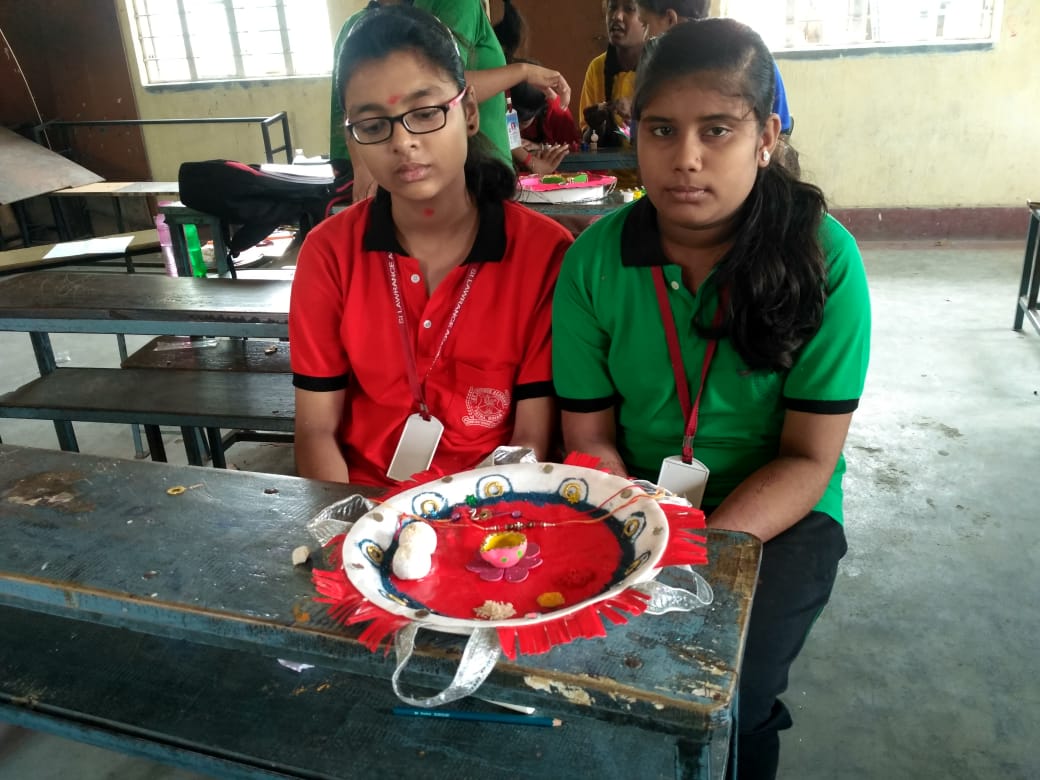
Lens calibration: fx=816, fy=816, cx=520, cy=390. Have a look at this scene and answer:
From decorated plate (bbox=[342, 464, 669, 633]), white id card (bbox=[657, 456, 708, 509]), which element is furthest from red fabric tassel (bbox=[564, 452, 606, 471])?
white id card (bbox=[657, 456, 708, 509])

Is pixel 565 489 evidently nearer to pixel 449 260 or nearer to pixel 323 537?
pixel 323 537

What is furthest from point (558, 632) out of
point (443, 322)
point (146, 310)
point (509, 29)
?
point (509, 29)

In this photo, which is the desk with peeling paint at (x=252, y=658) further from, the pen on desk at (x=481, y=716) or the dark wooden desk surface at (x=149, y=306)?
the dark wooden desk surface at (x=149, y=306)

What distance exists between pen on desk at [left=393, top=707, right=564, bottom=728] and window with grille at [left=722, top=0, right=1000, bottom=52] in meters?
5.29

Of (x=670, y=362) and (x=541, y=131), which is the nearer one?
(x=670, y=362)

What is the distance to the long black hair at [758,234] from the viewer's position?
3.98 feet

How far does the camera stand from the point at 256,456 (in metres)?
3.21

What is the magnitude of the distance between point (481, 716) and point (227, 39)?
23.0 ft

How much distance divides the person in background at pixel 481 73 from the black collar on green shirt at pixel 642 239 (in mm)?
864

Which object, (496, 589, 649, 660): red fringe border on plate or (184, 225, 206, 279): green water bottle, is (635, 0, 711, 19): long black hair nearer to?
(184, 225, 206, 279): green water bottle

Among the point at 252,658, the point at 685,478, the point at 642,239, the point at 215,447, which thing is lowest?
the point at 215,447

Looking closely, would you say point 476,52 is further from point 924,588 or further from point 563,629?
point 563,629

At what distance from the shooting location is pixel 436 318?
1.53m

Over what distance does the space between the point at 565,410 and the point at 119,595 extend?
2.58 ft
